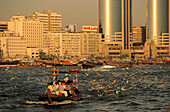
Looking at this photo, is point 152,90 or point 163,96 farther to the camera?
point 152,90

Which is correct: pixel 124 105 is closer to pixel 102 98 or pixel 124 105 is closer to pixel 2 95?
pixel 102 98

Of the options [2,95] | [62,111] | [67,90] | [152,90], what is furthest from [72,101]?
[152,90]

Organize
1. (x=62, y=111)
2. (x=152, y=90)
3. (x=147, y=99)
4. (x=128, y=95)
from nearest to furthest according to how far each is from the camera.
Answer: (x=62, y=111), (x=147, y=99), (x=128, y=95), (x=152, y=90)

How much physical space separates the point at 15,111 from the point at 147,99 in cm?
2839

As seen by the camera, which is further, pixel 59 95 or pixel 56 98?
pixel 59 95

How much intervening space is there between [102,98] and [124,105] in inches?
Answer: 406

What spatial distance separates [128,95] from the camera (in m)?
97.9

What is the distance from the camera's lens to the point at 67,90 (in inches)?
3329

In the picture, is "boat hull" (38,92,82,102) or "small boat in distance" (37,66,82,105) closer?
"boat hull" (38,92,82,102)

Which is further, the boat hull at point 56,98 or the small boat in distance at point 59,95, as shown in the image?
the small boat in distance at point 59,95

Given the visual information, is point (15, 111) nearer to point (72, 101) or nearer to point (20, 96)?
point (72, 101)

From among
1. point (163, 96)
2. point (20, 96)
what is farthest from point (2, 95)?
point (163, 96)

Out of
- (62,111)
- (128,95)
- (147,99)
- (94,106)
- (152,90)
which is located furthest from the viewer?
(152,90)

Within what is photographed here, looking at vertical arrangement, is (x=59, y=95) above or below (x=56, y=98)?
above
